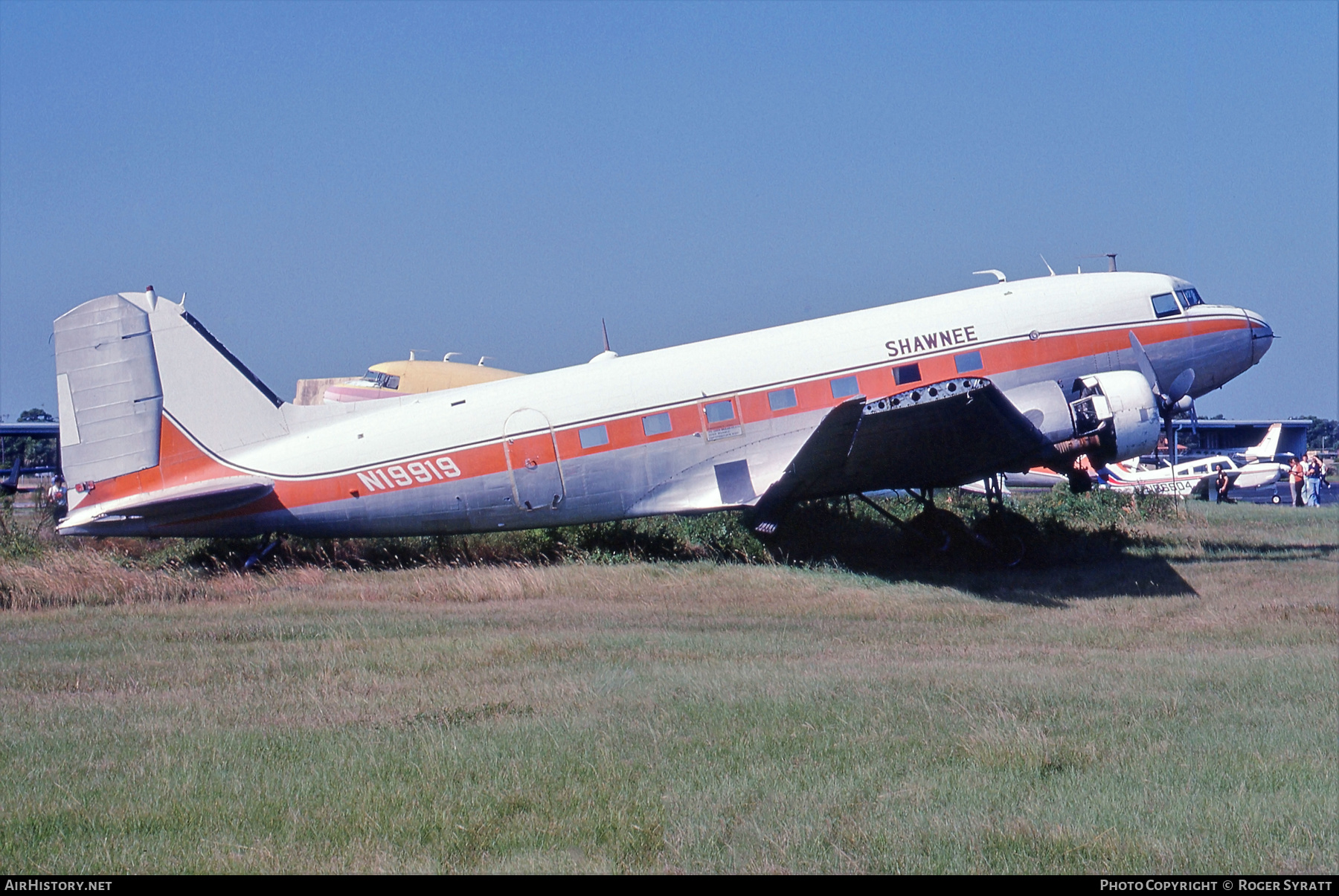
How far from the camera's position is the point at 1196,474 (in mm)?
38188

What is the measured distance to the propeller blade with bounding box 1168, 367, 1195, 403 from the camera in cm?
1706

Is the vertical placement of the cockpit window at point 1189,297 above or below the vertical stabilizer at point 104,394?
below

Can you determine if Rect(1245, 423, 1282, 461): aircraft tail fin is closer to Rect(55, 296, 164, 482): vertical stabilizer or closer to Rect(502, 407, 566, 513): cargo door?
Rect(502, 407, 566, 513): cargo door

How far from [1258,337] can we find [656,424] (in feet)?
34.0

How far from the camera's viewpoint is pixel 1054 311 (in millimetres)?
16391

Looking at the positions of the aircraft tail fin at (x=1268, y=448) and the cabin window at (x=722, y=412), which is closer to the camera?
the cabin window at (x=722, y=412)

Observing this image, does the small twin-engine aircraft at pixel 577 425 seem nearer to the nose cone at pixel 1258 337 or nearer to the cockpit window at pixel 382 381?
the nose cone at pixel 1258 337

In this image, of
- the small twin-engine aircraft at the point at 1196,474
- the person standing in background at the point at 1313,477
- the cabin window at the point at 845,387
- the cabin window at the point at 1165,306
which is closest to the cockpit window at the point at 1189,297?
the cabin window at the point at 1165,306

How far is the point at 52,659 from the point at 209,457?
6.13m

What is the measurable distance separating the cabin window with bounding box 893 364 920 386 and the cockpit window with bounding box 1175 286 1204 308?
4.84 m

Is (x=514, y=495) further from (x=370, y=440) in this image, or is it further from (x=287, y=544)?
(x=287, y=544)

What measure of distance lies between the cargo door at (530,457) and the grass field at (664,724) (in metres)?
1.37

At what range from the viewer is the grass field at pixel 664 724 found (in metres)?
5.26

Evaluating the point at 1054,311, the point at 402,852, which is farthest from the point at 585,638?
the point at 1054,311
